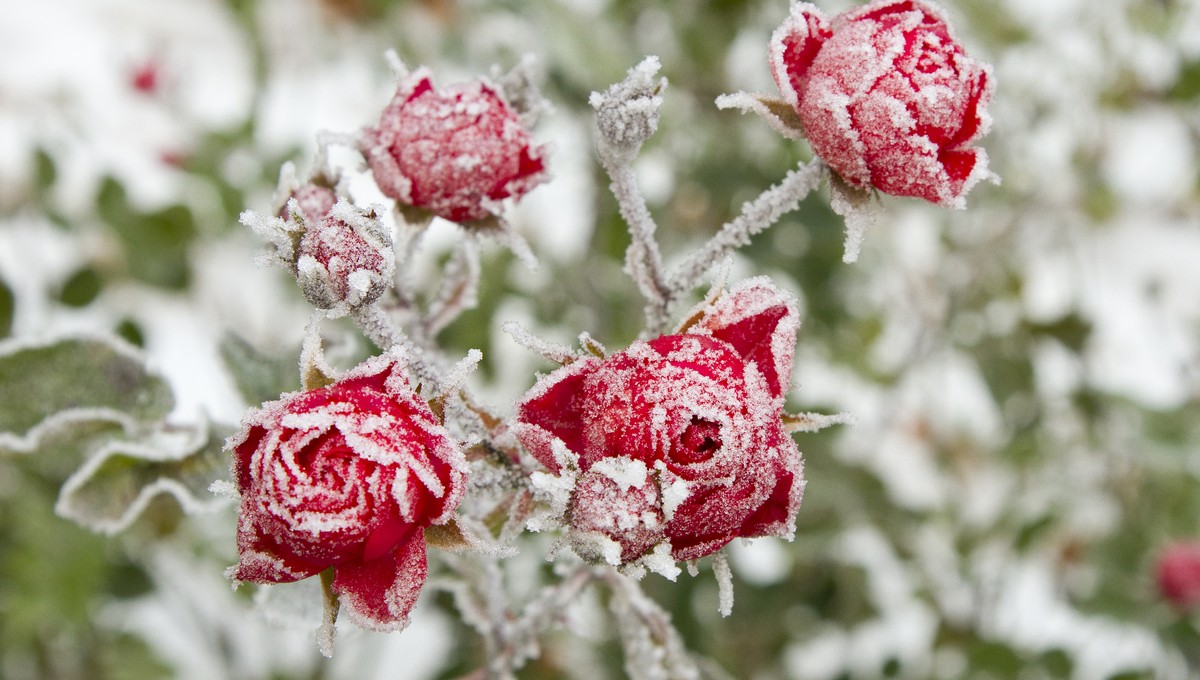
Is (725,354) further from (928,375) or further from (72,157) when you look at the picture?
(72,157)

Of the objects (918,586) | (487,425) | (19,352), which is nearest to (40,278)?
(19,352)

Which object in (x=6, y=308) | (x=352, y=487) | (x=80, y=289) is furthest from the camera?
(x=80, y=289)

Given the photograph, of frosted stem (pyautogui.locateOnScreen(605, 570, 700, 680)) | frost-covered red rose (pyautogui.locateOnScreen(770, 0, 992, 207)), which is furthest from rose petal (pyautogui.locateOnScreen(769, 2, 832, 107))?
frosted stem (pyautogui.locateOnScreen(605, 570, 700, 680))

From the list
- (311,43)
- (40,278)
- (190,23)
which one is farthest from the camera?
(190,23)

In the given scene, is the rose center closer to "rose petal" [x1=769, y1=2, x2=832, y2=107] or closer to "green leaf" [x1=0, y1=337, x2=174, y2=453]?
"rose petal" [x1=769, y1=2, x2=832, y2=107]

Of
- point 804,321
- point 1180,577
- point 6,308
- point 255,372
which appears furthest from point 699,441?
point 1180,577

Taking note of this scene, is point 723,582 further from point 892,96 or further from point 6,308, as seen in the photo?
point 6,308

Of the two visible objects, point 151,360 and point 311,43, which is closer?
point 151,360
